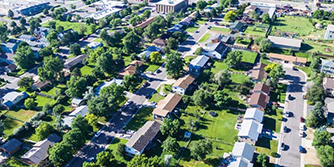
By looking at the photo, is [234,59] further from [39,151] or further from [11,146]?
[11,146]

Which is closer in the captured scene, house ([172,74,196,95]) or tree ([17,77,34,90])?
house ([172,74,196,95])

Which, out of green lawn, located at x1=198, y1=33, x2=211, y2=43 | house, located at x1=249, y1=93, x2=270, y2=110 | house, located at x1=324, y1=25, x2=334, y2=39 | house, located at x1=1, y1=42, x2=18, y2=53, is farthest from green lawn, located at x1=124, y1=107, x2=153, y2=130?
house, located at x1=324, y1=25, x2=334, y2=39

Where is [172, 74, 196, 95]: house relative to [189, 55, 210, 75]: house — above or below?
below

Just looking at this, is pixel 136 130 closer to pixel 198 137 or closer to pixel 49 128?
pixel 198 137

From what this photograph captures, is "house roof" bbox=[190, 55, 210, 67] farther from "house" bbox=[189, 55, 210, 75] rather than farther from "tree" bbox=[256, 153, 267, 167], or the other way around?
"tree" bbox=[256, 153, 267, 167]

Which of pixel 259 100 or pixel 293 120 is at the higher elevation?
pixel 259 100

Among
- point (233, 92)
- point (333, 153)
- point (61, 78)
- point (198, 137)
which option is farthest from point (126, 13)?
point (333, 153)

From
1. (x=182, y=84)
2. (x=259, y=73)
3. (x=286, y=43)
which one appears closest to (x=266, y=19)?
(x=286, y=43)
